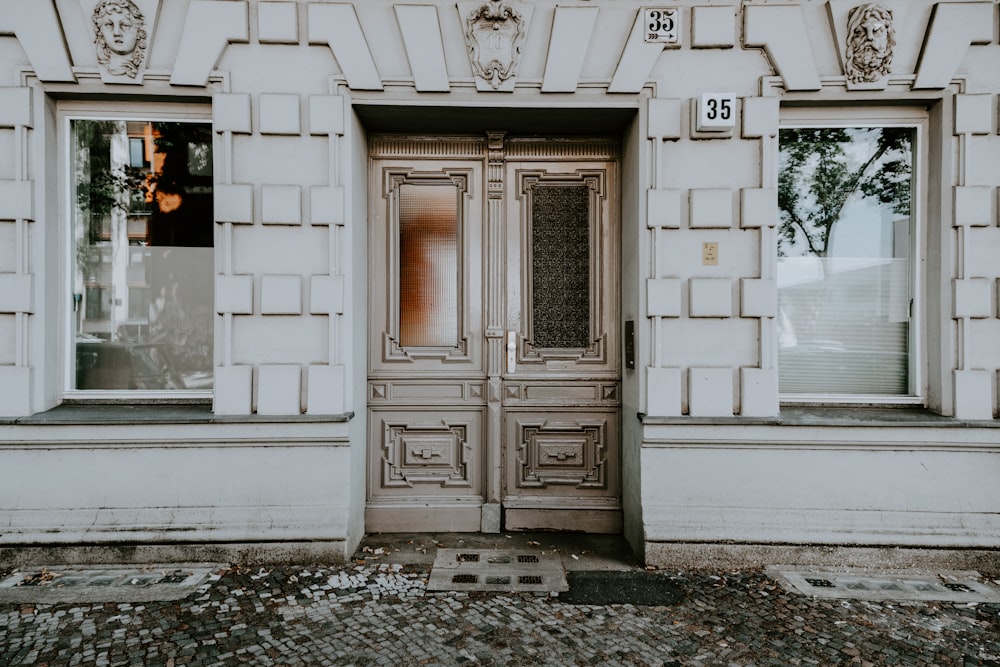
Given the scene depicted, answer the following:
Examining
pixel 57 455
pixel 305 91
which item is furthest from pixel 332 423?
pixel 305 91

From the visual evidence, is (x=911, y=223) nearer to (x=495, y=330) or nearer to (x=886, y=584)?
(x=886, y=584)

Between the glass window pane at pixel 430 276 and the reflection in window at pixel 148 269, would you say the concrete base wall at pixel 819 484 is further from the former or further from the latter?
the reflection in window at pixel 148 269

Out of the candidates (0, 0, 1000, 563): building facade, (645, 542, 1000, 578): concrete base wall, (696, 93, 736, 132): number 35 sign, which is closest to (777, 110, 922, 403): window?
(0, 0, 1000, 563): building facade

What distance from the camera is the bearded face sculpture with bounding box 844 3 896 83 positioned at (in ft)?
14.9

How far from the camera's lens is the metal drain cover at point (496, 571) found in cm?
426

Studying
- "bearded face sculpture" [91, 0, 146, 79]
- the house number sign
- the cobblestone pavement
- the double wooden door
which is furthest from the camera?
the double wooden door

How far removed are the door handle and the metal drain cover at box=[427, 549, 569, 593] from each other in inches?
59.1

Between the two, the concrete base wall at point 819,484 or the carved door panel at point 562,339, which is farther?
the carved door panel at point 562,339

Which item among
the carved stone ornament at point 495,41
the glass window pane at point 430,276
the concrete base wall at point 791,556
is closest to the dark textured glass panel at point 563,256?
the glass window pane at point 430,276

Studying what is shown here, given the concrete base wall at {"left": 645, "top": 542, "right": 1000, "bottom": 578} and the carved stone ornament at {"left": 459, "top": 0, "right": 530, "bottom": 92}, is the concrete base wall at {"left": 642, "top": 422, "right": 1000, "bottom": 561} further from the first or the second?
the carved stone ornament at {"left": 459, "top": 0, "right": 530, "bottom": 92}

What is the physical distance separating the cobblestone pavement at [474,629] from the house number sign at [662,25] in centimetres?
399

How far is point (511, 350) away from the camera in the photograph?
5.30m

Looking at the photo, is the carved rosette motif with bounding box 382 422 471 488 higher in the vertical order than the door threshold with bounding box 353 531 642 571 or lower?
higher

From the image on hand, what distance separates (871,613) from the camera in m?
3.92
